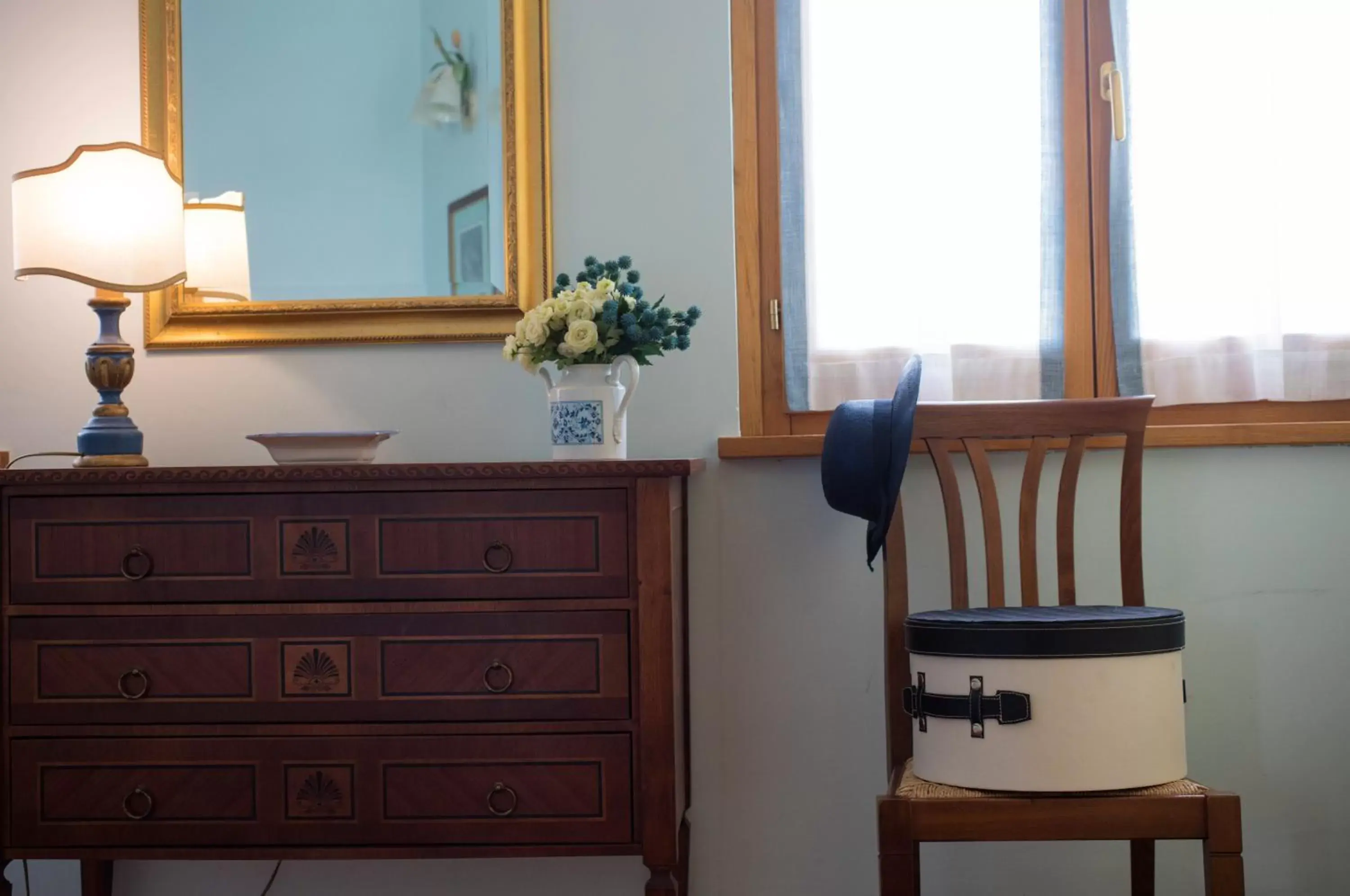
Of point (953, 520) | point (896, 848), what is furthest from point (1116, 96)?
point (896, 848)

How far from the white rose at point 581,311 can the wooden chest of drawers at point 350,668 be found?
299mm

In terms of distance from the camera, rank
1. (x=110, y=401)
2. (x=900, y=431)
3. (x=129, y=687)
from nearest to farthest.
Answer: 1. (x=900, y=431)
2. (x=129, y=687)
3. (x=110, y=401)

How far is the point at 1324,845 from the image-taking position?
2186mm

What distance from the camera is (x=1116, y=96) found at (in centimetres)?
226

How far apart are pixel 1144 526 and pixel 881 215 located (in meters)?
0.78

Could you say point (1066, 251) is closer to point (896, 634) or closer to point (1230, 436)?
point (1230, 436)

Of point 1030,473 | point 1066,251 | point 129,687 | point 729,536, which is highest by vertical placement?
point 1066,251

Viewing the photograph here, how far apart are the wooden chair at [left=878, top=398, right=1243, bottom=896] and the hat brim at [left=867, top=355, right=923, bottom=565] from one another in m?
0.16

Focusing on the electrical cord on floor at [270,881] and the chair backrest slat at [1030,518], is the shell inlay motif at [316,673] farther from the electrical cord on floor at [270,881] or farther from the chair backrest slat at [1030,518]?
the chair backrest slat at [1030,518]

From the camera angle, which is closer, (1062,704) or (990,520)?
(1062,704)

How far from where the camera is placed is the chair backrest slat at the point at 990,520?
1.94 meters

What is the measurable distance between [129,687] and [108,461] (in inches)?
16.7

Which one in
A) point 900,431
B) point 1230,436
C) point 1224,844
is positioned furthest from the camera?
point 1230,436

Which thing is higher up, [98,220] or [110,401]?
[98,220]
